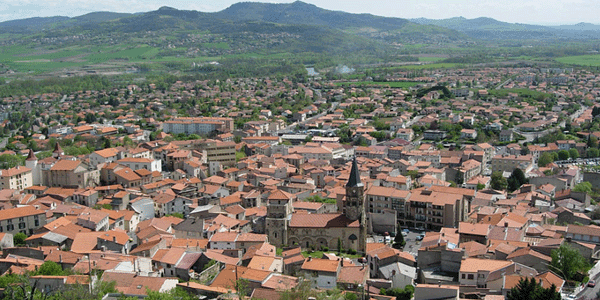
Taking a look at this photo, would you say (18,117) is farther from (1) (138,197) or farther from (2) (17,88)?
(1) (138,197)

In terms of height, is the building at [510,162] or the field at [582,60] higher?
the field at [582,60]

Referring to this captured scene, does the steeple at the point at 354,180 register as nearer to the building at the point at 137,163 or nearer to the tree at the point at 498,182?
the tree at the point at 498,182

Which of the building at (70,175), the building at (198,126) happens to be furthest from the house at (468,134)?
the building at (70,175)

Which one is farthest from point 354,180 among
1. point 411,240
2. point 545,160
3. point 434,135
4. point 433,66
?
point 433,66

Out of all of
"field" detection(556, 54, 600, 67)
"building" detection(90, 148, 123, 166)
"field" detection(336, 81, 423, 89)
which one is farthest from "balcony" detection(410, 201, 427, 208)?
"field" detection(556, 54, 600, 67)

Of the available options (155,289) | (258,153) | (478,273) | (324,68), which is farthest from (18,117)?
(324,68)

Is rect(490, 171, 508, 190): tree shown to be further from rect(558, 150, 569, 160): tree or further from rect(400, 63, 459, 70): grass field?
rect(400, 63, 459, 70): grass field
